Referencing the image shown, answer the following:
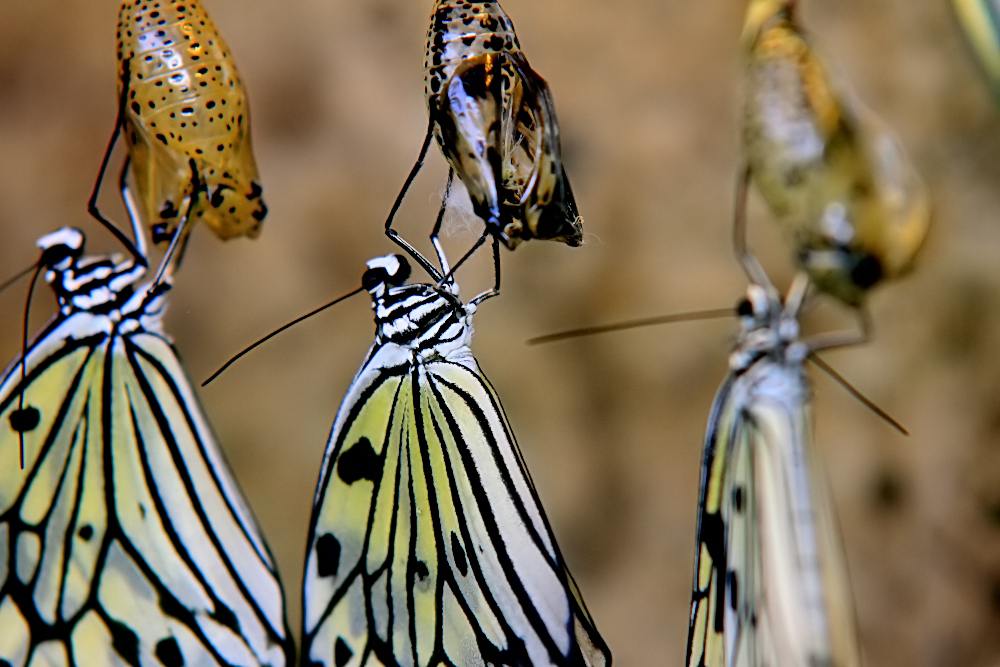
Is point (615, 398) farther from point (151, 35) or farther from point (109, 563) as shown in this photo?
point (151, 35)

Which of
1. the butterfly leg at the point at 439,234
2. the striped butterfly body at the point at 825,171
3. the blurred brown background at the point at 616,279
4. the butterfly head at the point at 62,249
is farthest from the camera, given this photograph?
the blurred brown background at the point at 616,279

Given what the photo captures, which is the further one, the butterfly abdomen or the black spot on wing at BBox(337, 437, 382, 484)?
the black spot on wing at BBox(337, 437, 382, 484)

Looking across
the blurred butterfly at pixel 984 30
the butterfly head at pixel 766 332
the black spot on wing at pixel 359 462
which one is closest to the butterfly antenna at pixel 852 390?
the butterfly head at pixel 766 332

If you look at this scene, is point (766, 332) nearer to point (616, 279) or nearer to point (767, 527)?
point (767, 527)

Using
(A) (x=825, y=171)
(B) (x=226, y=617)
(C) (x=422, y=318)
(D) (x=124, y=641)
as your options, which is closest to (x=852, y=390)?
(A) (x=825, y=171)

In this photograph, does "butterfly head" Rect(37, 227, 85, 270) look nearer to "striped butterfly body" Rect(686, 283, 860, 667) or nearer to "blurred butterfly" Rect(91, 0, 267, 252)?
"blurred butterfly" Rect(91, 0, 267, 252)

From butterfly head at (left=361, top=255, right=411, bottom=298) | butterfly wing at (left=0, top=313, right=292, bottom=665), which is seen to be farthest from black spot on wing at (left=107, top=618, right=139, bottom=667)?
butterfly head at (left=361, top=255, right=411, bottom=298)

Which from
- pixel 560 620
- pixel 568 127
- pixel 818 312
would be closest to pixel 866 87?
pixel 818 312

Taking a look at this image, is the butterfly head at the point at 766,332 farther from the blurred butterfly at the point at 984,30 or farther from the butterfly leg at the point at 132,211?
the butterfly leg at the point at 132,211
